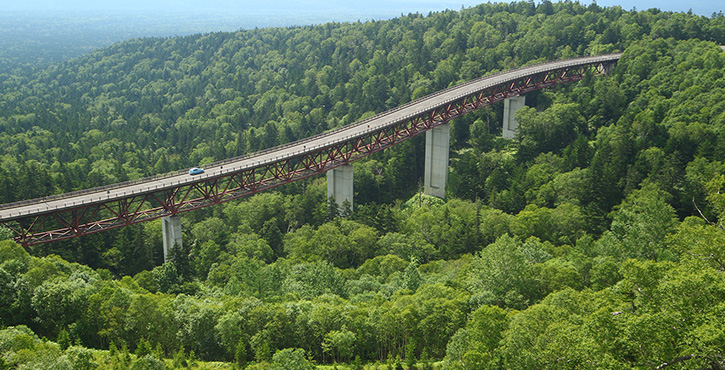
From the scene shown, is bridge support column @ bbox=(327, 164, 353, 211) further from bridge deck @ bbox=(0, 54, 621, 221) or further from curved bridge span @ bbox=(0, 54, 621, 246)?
bridge deck @ bbox=(0, 54, 621, 221)

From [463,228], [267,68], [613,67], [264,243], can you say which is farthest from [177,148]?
[613,67]

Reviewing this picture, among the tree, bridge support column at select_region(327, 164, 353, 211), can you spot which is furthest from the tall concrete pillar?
the tree

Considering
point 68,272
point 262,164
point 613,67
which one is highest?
point 613,67

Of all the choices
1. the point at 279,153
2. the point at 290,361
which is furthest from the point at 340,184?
the point at 290,361

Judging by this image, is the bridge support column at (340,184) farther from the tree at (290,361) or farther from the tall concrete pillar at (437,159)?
the tree at (290,361)

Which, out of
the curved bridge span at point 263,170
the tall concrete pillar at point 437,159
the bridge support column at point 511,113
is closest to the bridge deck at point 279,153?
the curved bridge span at point 263,170

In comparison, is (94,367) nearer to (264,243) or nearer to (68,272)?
(68,272)
